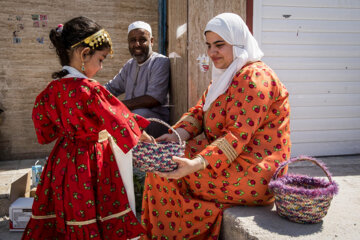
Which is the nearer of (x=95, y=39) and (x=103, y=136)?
(x=95, y=39)

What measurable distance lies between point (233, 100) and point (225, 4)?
198 cm

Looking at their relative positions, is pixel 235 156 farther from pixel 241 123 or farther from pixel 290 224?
pixel 290 224

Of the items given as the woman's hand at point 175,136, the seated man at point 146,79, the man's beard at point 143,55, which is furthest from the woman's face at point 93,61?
the man's beard at point 143,55

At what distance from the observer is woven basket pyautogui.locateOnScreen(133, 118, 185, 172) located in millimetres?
2135

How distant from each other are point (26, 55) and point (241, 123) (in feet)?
13.3

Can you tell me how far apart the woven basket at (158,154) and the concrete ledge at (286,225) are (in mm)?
565

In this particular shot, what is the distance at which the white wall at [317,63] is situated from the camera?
423cm

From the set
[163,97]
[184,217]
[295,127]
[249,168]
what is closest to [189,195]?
[184,217]

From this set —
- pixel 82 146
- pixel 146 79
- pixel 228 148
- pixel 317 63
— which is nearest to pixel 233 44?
pixel 228 148

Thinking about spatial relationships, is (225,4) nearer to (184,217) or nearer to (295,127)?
(295,127)

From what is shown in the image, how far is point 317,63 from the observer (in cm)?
438

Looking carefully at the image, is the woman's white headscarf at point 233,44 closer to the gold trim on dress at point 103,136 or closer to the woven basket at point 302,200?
the woven basket at point 302,200

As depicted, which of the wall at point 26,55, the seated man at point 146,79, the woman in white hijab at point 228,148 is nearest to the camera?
the woman in white hijab at point 228,148

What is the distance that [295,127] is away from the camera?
4391 millimetres
